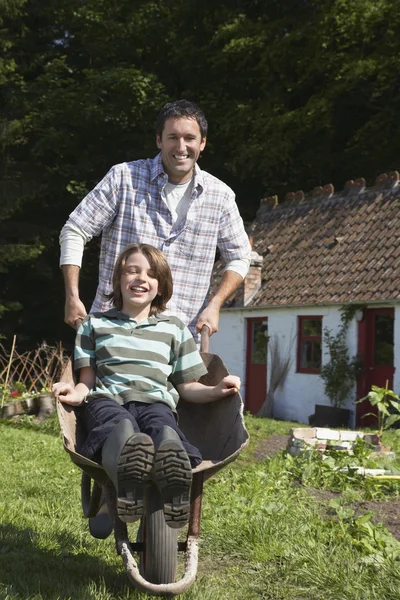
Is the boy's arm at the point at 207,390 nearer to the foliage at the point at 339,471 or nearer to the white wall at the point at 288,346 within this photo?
the foliage at the point at 339,471

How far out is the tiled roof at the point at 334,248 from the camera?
18.0m

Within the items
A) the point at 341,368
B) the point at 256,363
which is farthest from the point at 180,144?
the point at 256,363

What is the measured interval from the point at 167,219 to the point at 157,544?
5.82ft

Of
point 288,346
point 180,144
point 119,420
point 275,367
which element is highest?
point 180,144

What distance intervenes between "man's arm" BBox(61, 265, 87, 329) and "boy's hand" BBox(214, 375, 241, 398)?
2.65 ft

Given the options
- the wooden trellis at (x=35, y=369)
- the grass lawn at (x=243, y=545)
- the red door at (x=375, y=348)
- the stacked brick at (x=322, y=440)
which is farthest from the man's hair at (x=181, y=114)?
the red door at (x=375, y=348)

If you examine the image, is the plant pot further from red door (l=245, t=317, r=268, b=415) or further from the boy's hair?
the boy's hair

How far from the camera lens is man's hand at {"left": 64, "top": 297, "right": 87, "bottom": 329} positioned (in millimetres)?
4285

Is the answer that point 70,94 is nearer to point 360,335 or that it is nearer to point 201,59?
point 201,59

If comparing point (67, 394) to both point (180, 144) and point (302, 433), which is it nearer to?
point (180, 144)

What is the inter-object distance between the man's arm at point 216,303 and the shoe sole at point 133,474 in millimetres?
1173

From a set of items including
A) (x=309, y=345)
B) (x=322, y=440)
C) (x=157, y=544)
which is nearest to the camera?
(x=157, y=544)

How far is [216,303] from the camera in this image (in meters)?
4.52

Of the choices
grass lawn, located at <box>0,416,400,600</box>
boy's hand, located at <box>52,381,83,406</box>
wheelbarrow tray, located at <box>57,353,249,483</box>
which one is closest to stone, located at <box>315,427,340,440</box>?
grass lawn, located at <box>0,416,400,600</box>
